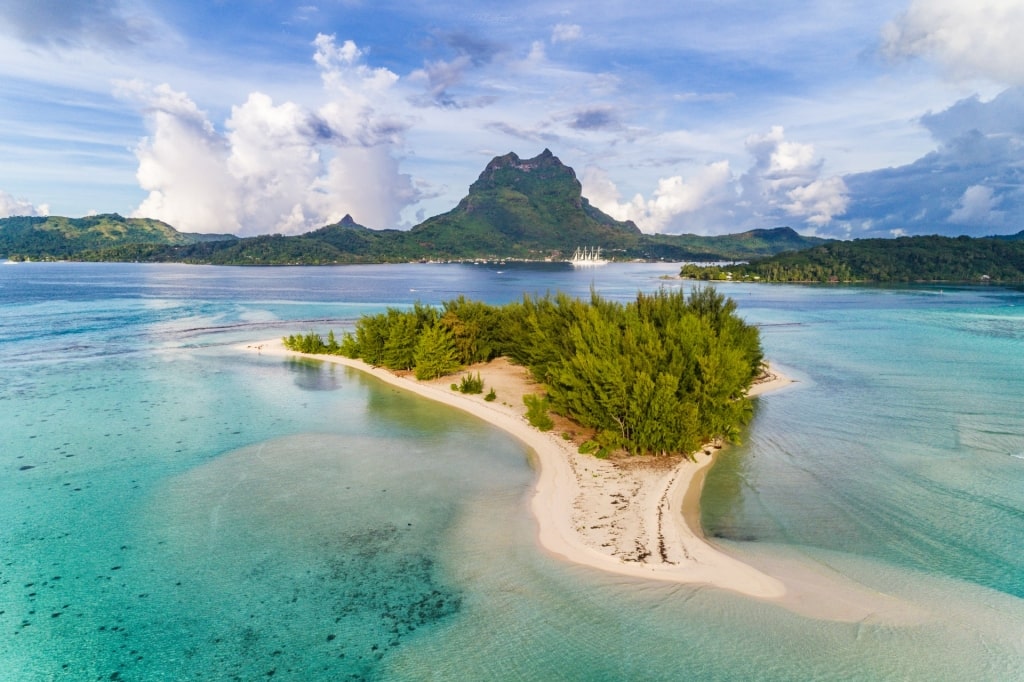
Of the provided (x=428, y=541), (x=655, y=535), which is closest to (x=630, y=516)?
(x=655, y=535)

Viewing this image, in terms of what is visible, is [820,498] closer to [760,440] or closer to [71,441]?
[760,440]

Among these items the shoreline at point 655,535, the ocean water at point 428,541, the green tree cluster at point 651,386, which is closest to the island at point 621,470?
the shoreline at point 655,535

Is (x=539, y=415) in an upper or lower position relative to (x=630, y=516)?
upper

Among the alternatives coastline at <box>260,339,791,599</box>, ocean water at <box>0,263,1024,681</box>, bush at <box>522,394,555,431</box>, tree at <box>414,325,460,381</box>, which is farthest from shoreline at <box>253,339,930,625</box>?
tree at <box>414,325,460,381</box>

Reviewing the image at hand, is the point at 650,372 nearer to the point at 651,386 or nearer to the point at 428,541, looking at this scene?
the point at 651,386

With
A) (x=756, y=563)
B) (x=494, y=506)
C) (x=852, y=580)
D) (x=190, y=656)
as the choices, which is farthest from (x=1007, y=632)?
(x=190, y=656)

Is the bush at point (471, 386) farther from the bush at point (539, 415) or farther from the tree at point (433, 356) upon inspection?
the bush at point (539, 415)
